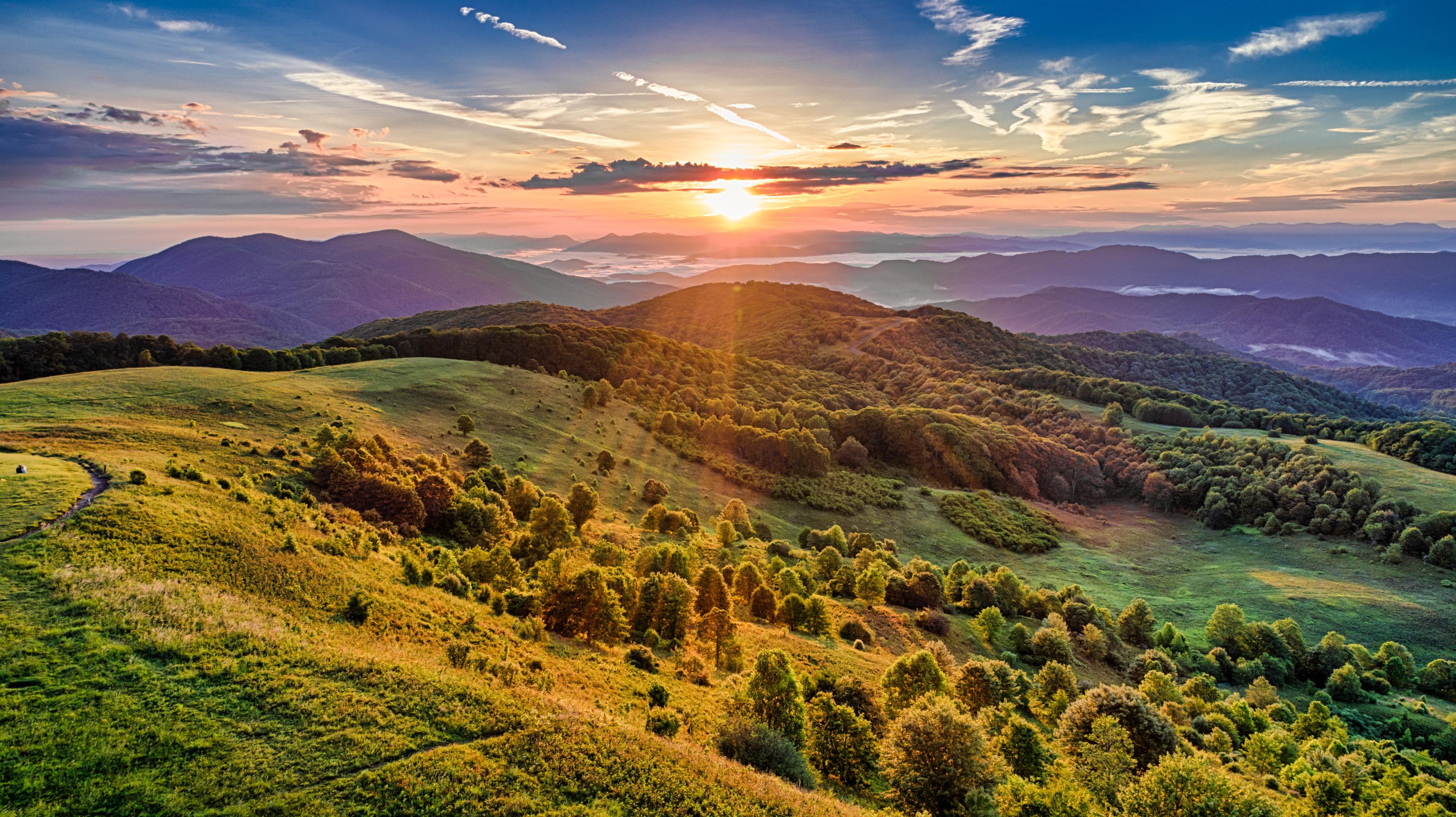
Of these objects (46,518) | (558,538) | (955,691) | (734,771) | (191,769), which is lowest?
(955,691)

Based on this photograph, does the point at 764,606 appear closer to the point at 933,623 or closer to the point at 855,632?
the point at 855,632

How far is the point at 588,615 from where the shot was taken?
1390 inches

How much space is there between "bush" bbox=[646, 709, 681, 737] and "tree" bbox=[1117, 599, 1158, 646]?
5847cm

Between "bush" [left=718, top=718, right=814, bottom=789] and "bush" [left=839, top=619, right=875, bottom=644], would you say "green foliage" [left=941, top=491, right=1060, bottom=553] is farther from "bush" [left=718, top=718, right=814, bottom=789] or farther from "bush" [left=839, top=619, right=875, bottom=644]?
"bush" [left=718, top=718, right=814, bottom=789]

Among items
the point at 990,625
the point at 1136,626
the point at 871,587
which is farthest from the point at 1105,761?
the point at 1136,626

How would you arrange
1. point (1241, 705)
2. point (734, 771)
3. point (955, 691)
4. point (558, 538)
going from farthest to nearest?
point (558, 538) < point (1241, 705) < point (955, 691) < point (734, 771)

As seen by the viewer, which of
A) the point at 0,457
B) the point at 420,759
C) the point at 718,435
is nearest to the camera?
the point at 420,759

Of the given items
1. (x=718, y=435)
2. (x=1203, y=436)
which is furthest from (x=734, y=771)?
(x=1203, y=436)

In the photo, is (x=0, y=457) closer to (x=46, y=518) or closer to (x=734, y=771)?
(x=46, y=518)

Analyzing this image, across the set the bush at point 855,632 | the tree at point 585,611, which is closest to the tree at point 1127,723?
the bush at point 855,632

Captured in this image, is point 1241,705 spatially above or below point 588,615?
below

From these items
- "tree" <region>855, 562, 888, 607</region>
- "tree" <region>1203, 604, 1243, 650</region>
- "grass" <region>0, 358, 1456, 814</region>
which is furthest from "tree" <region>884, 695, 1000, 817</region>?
"tree" <region>1203, 604, 1243, 650</region>

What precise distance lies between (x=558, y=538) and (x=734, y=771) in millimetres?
30975

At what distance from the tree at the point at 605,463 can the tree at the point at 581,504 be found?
2027cm
